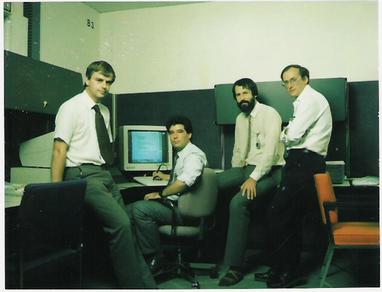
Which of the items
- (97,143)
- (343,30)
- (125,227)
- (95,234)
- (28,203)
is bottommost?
(95,234)

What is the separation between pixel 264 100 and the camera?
2811 mm

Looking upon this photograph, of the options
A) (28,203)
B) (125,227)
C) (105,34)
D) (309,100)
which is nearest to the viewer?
(28,203)

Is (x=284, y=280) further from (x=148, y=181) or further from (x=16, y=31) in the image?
(x=16, y=31)

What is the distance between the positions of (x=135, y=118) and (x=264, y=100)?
38.3 inches

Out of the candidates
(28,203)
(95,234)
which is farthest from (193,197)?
(28,203)

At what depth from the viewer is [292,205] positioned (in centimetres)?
227

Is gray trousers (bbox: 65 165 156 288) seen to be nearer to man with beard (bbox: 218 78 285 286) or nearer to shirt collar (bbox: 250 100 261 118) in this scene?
man with beard (bbox: 218 78 285 286)

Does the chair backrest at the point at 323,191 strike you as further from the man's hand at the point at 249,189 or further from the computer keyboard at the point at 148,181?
the computer keyboard at the point at 148,181

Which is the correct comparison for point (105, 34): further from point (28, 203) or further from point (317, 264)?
point (317, 264)

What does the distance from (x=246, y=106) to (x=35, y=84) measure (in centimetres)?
126

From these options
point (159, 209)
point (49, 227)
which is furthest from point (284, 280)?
point (49, 227)

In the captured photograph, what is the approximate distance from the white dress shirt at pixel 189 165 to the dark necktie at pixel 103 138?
39 cm

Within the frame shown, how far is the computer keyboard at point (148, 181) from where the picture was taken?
8.21 feet

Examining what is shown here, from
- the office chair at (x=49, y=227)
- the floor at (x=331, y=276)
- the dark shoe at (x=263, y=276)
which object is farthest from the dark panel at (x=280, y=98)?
the office chair at (x=49, y=227)
